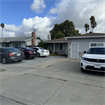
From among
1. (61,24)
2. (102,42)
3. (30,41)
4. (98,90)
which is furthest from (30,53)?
(61,24)

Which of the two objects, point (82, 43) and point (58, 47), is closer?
point (82, 43)

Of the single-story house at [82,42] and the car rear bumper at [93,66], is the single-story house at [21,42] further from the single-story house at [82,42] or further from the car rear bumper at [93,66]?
the car rear bumper at [93,66]

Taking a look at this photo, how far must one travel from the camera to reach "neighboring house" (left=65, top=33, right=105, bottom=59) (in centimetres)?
1124

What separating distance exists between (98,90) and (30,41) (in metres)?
21.4

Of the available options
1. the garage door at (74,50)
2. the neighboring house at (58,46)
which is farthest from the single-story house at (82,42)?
the neighboring house at (58,46)

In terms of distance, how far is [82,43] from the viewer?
12.1 metres

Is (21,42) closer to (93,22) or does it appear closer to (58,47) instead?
(58,47)

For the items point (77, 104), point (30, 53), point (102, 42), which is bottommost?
point (77, 104)

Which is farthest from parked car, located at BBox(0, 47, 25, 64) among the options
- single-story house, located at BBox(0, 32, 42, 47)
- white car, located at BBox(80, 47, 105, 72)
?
single-story house, located at BBox(0, 32, 42, 47)

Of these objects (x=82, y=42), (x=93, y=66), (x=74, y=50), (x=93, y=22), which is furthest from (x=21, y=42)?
(x=93, y=22)

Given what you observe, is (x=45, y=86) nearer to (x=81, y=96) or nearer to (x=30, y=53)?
(x=81, y=96)

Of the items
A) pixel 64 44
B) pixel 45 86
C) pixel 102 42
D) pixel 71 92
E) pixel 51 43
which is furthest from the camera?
pixel 51 43

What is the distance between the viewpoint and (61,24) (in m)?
41.4

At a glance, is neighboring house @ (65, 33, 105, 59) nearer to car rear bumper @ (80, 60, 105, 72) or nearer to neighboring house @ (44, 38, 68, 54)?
neighboring house @ (44, 38, 68, 54)
